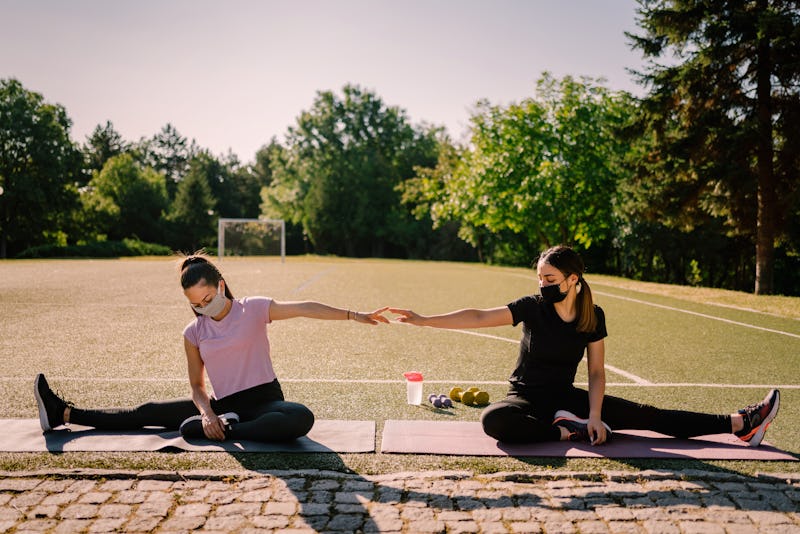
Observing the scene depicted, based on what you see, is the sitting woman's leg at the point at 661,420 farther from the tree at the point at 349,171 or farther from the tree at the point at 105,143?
the tree at the point at 105,143

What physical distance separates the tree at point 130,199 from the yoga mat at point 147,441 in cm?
6713

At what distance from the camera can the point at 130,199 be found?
235 ft

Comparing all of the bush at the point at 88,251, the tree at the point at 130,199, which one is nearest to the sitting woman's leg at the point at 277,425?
the bush at the point at 88,251

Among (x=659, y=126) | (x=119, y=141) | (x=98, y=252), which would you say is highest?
(x=119, y=141)

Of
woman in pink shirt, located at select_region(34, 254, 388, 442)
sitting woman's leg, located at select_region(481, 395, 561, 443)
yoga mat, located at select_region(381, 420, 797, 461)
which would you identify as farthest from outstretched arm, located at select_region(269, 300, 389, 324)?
sitting woman's leg, located at select_region(481, 395, 561, 443)

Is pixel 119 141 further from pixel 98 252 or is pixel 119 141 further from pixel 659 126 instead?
pixel 659 126

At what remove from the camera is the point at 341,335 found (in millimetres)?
10438

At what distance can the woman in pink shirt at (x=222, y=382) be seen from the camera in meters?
4.59

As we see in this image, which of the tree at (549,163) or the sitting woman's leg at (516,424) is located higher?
the tree at (549,163)

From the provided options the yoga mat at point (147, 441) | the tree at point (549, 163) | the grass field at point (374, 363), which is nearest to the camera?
the grass field at point (374, 363)

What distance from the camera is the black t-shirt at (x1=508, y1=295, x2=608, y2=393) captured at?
4.72 m

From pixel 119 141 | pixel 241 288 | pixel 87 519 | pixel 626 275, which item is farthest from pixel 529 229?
pixel 119 141

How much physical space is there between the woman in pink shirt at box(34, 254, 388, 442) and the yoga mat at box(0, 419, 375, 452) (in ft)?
0.20

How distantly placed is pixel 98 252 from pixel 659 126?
38541 mm
